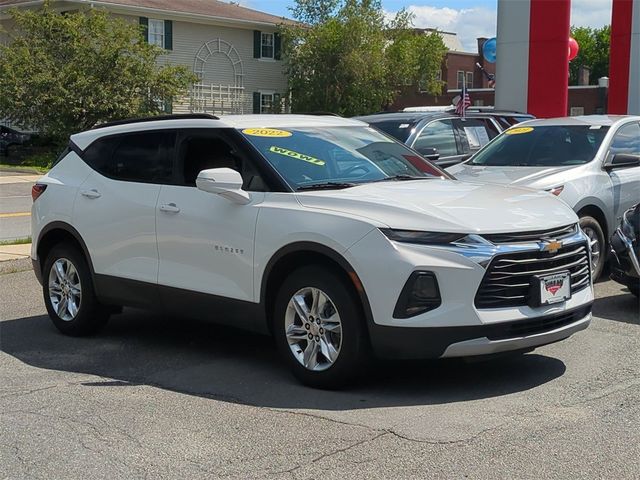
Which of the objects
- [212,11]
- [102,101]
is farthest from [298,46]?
[102,101]

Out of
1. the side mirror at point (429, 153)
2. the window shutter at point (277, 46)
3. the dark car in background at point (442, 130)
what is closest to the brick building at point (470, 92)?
the window shutter at point (277, 46)

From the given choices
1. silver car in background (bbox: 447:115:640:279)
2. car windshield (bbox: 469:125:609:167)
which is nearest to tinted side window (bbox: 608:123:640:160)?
silver car in background (bbox: 447:115:640:279)

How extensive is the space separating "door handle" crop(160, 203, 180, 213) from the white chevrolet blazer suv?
13 millimetres

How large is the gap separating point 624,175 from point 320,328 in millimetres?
5421

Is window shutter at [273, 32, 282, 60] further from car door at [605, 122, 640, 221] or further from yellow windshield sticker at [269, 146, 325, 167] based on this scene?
yellow windshield sticker at [269, 146, 325, 167]

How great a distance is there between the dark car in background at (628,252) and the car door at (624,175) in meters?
1.24

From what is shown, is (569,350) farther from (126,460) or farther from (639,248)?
Answer: (126,460)

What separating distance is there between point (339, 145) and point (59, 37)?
2661 cm

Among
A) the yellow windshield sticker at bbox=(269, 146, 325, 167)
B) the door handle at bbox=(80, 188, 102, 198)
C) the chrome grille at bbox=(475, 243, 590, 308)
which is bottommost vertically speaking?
the chrome grille at bbox=(475, 243, 590, 308)

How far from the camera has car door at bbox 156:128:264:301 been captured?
5969 millimetres

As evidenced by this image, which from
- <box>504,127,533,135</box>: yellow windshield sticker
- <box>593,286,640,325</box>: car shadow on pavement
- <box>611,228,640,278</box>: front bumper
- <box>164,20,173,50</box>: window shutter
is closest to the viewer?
<box>593,286,640,325</box>: car shadow on pavement

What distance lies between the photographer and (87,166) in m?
7.42

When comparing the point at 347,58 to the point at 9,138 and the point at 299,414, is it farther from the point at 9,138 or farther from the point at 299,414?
the point at 299,414

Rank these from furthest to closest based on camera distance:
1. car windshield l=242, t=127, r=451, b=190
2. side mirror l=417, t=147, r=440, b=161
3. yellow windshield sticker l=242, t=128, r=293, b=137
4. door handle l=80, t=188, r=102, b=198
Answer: side mirror l=417, t=147, r=440, b=161
door handle l=80, t=188, r=102, b=198
yellow windshield sticker l=242, t=128, r=293, b=137
car windshield l=242, t=127, r=451, b=190
